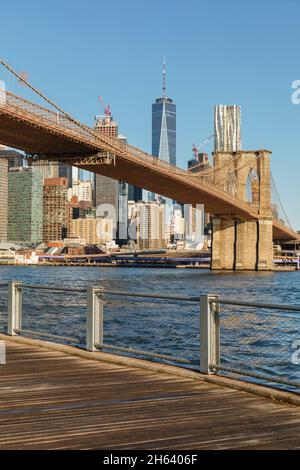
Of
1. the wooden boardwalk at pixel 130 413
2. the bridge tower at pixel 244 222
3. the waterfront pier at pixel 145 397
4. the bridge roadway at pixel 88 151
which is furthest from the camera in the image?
the bridge tower at pixel 244 222

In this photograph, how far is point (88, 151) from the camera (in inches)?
2295

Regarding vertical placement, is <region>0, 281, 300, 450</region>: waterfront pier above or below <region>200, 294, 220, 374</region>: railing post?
below

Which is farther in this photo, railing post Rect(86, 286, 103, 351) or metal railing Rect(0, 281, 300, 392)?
railing post Rect(86, 286, 103, 351)

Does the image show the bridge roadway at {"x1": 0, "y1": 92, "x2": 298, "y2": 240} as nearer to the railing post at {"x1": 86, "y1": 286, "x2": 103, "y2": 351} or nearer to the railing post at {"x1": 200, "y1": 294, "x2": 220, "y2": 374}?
the railing post at {"x1": 86, "y1": 286, "x2": 103, "y2": 351}

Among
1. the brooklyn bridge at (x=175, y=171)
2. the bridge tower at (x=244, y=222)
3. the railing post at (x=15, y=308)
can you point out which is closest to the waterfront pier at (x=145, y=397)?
the railing post at (x=15, y=308)

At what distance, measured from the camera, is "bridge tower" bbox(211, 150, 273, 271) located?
3765 inches

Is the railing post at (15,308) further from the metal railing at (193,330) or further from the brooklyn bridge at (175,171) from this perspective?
the brooklyn bridge at (175,171)

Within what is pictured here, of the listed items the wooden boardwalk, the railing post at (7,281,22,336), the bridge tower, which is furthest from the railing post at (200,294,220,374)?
the bridge tower

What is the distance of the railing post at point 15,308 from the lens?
12.6 m

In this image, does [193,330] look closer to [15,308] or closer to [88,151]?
[15,308]

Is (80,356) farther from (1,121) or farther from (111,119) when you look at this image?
(111,119)

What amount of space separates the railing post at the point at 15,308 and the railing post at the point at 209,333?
192 inches

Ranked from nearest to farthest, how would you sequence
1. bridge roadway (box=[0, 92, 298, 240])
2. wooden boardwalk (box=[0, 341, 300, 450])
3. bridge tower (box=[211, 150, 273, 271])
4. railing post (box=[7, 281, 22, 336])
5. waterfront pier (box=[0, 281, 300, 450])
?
wooden boardwalk (box=[0, 341, 300, 450]) < waterfront pier (box=[0, 281, 300, 450]) < railing post (box=[7, 281, 22, 336]) < bridge roadway (box=[0, 92, 298, 240]) < bridge tower (box=[211, 150, 273, 271])

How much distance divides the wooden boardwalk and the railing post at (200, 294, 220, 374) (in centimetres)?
39
